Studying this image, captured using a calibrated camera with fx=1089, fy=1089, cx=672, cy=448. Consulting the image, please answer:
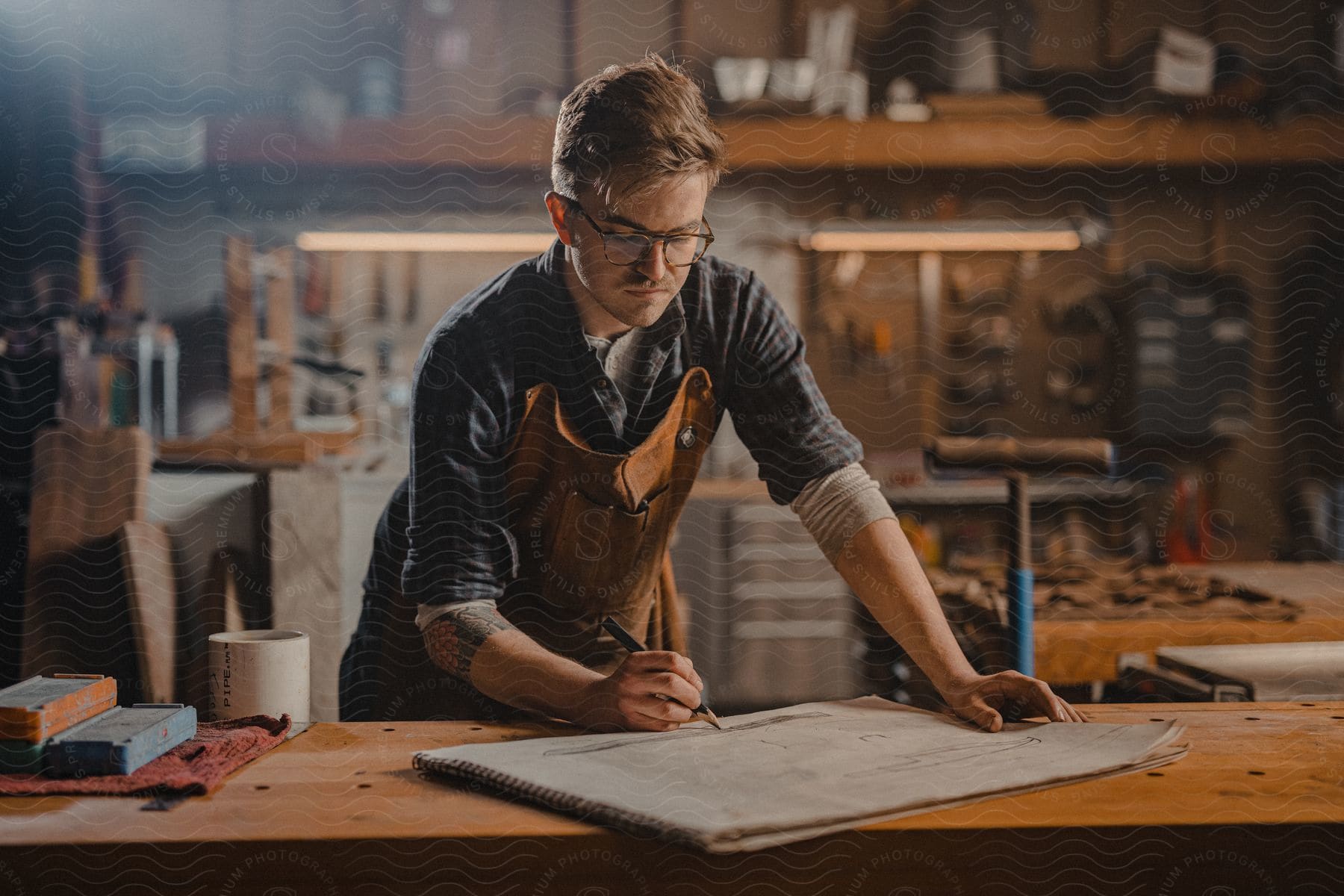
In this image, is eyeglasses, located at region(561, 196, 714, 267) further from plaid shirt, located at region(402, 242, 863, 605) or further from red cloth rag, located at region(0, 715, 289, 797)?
red cloth rag, located at region(0, 715, 289, 797)

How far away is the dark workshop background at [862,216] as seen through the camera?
346 centimetres

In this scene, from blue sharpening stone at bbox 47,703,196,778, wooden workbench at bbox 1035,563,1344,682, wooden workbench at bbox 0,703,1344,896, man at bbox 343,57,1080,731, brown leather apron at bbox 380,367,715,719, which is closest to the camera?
wooden workbench at bbox 0,703,1344,896

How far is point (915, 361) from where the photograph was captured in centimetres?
402

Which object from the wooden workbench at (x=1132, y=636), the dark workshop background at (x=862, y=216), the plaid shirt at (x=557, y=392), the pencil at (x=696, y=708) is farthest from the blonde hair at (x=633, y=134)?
the dark workshop background at (x=862, y=216)

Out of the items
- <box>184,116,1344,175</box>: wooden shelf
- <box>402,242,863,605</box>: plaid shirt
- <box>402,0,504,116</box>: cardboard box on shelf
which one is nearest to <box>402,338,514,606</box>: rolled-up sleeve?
<box>402,242,863,605</box>: plaid shirt

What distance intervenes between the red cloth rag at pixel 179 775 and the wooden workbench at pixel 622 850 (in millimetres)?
13

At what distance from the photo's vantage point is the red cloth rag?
2.58 ft

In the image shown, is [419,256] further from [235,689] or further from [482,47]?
[235,689]

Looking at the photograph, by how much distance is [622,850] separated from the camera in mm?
703

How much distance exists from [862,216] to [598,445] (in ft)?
9.87

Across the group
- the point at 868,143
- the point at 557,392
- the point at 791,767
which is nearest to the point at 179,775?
the point at 791,767

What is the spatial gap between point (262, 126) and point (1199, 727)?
346 cm

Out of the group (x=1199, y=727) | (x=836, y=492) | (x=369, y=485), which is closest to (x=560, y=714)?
(x=836, y=492)

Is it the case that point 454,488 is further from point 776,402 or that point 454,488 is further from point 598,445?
point 776,402
